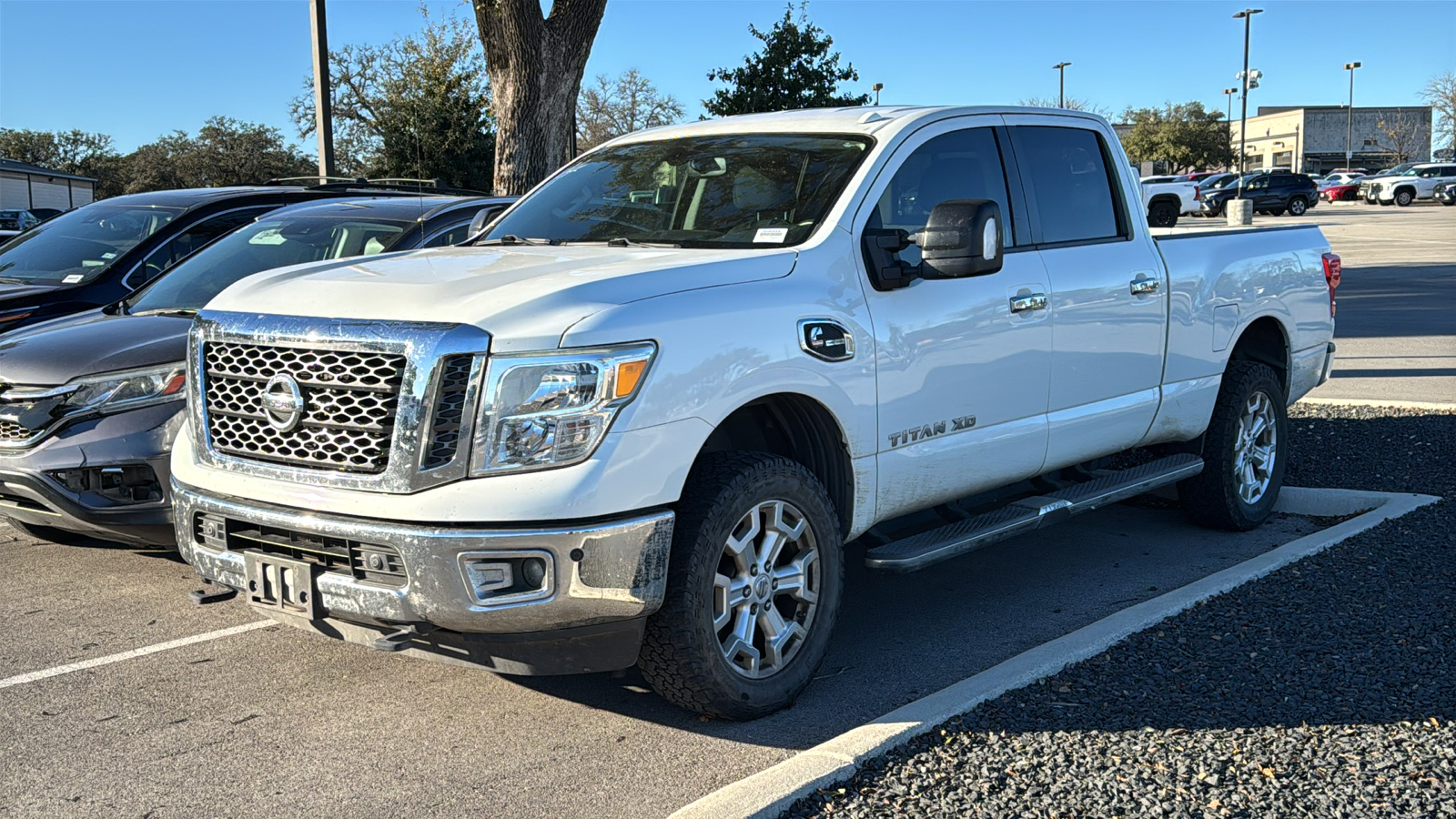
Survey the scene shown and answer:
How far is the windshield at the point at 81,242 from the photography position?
29.3 ft

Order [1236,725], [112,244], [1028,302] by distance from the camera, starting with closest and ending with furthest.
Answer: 1. [1236,725]
2. [1028,302]
3. [112,244]

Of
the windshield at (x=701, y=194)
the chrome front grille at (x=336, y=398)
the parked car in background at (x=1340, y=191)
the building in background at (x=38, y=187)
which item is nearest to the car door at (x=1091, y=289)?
the windshield at (x=701, y=194)

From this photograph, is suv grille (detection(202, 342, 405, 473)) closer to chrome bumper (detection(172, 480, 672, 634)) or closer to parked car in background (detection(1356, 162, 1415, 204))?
chrome bumper (detection(172, 480, 672, 634))

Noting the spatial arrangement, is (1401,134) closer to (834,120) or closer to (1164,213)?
(1164,213)

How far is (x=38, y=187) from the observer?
204ft

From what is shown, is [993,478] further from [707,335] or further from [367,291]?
[367,291]

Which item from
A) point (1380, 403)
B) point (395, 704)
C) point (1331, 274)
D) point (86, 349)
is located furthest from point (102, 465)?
point (1380, 403)

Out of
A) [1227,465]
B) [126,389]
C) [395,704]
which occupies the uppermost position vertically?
[126,389]

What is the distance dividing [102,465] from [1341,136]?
378 ft

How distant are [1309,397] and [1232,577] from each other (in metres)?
5.56

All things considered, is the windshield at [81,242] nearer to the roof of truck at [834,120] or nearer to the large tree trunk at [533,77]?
the roof of truck at [834,120]

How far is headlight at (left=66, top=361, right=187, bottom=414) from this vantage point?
18.5ft

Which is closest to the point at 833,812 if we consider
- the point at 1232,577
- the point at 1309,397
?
the point at 1232,577

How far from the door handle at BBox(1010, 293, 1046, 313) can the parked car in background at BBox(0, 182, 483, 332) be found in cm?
544
